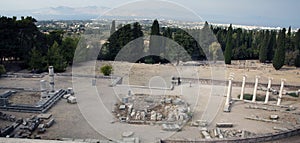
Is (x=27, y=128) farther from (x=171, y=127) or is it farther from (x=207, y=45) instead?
(x=207, y=45)

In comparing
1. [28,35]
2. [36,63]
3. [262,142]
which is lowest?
[262,142]

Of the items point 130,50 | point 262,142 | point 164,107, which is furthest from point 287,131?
point 130,50

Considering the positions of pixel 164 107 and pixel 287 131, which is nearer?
pixel 287 131

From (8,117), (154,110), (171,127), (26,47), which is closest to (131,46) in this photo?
(26,47)

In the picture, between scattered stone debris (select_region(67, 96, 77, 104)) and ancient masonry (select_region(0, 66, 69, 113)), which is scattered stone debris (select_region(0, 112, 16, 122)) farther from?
scattered stone debris (select_region(67, 96, 77, 104))

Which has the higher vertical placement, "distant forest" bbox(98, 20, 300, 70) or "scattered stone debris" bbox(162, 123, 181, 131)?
"distant forest" bbox(98, 20, 300, 70)

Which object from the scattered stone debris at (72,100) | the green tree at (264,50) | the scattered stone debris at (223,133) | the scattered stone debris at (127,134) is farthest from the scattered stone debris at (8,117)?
the green tree at (264,50)

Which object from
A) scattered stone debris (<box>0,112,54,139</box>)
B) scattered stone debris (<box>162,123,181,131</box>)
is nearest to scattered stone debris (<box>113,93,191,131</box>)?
scattered stone debris (<box>162,123,181,131</box>)

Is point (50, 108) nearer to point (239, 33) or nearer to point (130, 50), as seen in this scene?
point (130, 50)

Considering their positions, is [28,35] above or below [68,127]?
above
